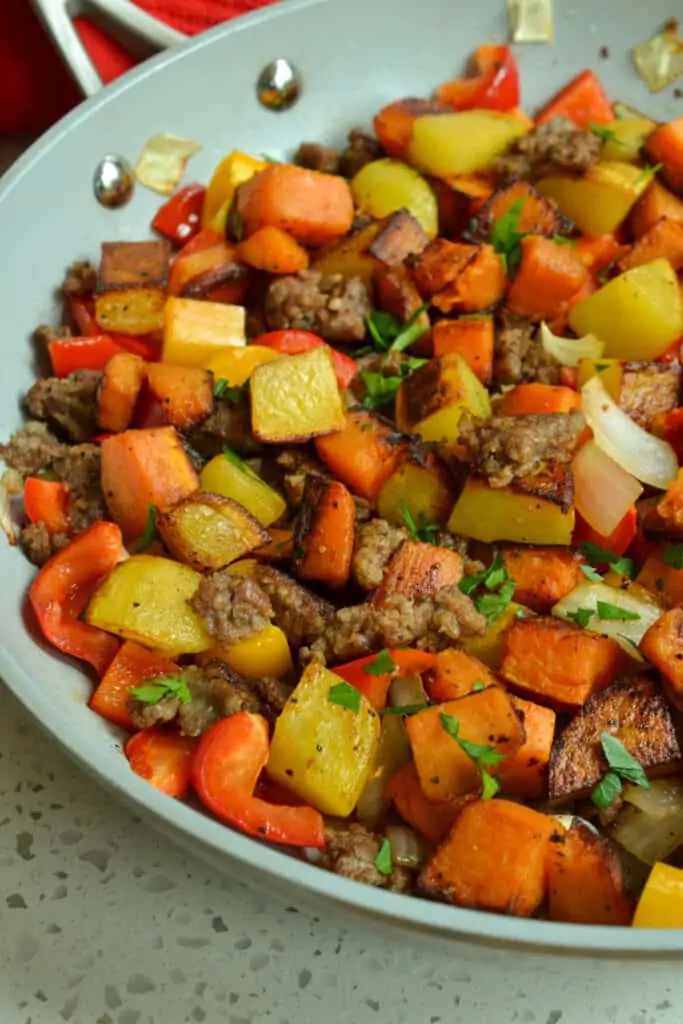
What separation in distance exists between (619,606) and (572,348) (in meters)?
0.69

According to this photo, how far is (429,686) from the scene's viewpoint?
1.80m

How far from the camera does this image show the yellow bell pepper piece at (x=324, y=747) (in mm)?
1717

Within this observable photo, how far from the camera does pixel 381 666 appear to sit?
179cm

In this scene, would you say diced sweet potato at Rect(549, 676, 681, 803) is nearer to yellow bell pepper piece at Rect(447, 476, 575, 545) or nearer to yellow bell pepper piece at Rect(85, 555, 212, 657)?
yellow bell pepper piece at Rect(447, 476, 575, 545)

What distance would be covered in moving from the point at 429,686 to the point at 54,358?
3.56ft

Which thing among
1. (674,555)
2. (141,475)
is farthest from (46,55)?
(674,555)

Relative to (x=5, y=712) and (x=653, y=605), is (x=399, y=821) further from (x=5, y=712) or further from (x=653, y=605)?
(x=5, y=712)

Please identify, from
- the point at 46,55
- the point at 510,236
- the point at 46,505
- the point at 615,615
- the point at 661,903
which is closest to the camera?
the point at 661,903

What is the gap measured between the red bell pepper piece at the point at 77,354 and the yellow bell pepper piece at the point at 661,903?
1476 mm

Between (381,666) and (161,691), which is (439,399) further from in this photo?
(161,691)

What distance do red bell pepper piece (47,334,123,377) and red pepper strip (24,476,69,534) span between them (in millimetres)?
313

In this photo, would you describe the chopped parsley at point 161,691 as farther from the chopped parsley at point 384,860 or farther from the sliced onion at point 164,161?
the sliced onion at point 164,161

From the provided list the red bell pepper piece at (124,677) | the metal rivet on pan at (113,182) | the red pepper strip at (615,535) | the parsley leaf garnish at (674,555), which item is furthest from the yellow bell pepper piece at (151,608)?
the metal rivet on pan at (113,182)

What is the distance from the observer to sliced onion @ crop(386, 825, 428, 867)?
67.1 inches
